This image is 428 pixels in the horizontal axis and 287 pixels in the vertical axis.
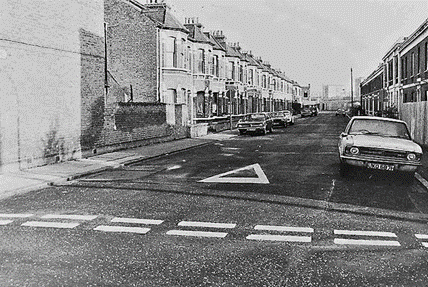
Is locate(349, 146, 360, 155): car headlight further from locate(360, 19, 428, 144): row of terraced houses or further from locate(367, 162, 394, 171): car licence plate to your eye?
locate(360, 19, 428, 144): row of terraced houses

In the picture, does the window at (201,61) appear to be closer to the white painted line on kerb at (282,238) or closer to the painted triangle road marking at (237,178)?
the painted triangle road marking at (237,178)

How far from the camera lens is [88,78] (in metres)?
18.5

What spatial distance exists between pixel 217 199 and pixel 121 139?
12.3 metres

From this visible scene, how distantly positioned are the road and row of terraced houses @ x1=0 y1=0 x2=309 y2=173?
3.45 meters

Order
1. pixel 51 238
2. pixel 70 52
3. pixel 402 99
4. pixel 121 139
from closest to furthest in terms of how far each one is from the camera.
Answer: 1. pixel 51 238
2. pixel 70 52
3. pixel 121 139
4. pixel 402 99

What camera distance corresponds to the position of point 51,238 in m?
7.03

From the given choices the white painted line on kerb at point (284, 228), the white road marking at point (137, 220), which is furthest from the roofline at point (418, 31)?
the white road marking at point (137, 220)

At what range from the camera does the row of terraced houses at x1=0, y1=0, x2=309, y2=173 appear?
1436 cm

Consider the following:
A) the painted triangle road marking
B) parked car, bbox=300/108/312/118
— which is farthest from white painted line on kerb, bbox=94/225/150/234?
parked car, bbox=300/108/312/118

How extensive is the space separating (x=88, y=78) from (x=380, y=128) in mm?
10918

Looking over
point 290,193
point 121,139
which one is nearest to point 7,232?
point 290,193

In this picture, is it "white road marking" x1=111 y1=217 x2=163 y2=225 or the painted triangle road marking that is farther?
the painted triangle road marking

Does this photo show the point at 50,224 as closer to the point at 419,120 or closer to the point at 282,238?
the point at 282,238

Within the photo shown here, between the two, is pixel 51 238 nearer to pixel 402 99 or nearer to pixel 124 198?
pixel 124 198
